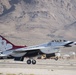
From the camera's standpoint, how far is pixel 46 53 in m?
62.0

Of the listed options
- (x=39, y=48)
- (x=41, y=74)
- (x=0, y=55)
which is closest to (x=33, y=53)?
(x=39, y=48)

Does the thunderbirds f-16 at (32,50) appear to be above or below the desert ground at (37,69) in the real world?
above

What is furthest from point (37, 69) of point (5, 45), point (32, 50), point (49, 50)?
point (5, 45)

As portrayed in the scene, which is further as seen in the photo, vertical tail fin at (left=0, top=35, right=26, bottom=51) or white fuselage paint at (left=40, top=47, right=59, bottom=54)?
vertical tail fin at (left=0, top=35, right=26, bottom=51)

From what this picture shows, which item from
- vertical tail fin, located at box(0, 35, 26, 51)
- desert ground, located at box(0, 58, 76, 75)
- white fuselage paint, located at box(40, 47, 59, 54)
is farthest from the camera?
vertical tail fin, located at box(0, 35, 26, 51)

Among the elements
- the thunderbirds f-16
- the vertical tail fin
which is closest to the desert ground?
the thunderbirds f-16

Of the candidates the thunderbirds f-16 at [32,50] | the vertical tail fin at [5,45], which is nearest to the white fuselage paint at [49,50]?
the thunderbirds f-16 at [32,50]

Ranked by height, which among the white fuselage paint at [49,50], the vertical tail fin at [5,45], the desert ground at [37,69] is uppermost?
the vertical tail fin at [5,45]

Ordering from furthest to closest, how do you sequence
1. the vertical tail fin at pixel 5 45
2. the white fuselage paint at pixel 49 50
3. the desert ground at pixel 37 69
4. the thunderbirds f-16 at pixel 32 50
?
the vertical tail fin at pixel 5 45 → the thunderbirds f-16 at pixel 32 50 → the white fuselage paint at pixel 49 50 → the desert ground at pixel 37 69

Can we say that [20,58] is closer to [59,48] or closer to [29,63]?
[29,63]

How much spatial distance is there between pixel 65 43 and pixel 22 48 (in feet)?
23.1

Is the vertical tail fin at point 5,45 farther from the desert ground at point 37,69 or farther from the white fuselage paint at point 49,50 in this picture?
the desert ground at point 37,69

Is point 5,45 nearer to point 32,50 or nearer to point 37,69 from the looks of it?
point 32,50

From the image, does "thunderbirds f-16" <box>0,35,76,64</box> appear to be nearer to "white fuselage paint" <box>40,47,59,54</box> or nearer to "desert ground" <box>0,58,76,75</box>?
"white fuselage paint" <box>40,47,59,54</box>
